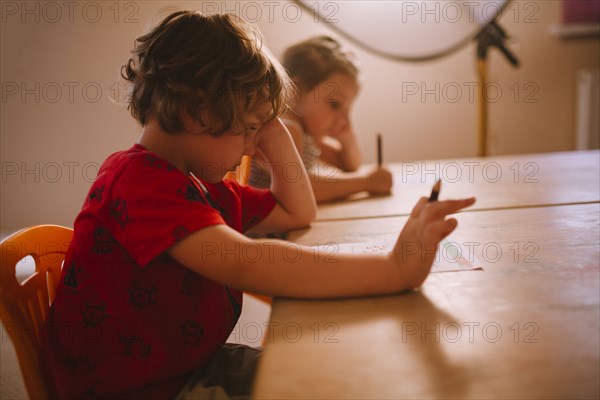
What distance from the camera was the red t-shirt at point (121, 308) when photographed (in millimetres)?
656

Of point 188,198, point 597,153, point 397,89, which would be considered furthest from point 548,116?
point 188,198

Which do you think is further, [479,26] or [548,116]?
[548,116]

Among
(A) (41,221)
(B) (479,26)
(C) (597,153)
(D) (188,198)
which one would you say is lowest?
(A) (41,221)

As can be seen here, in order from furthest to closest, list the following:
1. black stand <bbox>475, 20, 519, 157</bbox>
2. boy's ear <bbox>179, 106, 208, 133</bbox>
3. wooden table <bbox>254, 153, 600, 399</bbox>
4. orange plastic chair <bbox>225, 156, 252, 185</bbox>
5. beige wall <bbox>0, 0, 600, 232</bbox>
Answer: black stand <bbox>475, 20, 519, 157</bbox> → beige wall <bbox>0, 0, 600, 232</bbox> → orange plastic chair <bbox>225, 156, 252, 185</bbox> → boy's ear <bbox>179, 106, 208, 133</bbox> → wooden table <bbox>254, 153, 600, 399</bbox>

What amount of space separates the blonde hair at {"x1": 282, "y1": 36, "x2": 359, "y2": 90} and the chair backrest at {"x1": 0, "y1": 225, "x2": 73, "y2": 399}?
81cm

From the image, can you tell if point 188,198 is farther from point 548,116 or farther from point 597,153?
point 548,116

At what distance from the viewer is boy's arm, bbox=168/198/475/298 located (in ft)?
2.00

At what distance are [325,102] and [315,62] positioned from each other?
112mm

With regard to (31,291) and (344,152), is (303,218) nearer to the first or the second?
(31,291)

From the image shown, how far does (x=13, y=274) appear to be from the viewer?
0.65m

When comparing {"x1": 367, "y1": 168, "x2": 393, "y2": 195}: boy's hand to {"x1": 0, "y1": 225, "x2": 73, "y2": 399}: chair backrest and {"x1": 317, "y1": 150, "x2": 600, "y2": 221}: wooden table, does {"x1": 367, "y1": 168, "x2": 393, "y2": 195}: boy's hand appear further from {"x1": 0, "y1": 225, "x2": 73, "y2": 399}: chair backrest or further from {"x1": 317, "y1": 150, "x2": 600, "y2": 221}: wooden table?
{"x1": 0, "y1": 225, "x2": 73, "y2": 399}: chair backrest

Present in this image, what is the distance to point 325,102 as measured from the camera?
147 centimetres

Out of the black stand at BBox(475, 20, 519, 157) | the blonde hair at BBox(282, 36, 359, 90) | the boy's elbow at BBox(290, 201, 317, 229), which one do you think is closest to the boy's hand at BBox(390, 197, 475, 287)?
the boy's elbow at BBox(290, 201, 317, 229)

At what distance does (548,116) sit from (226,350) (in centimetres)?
249
